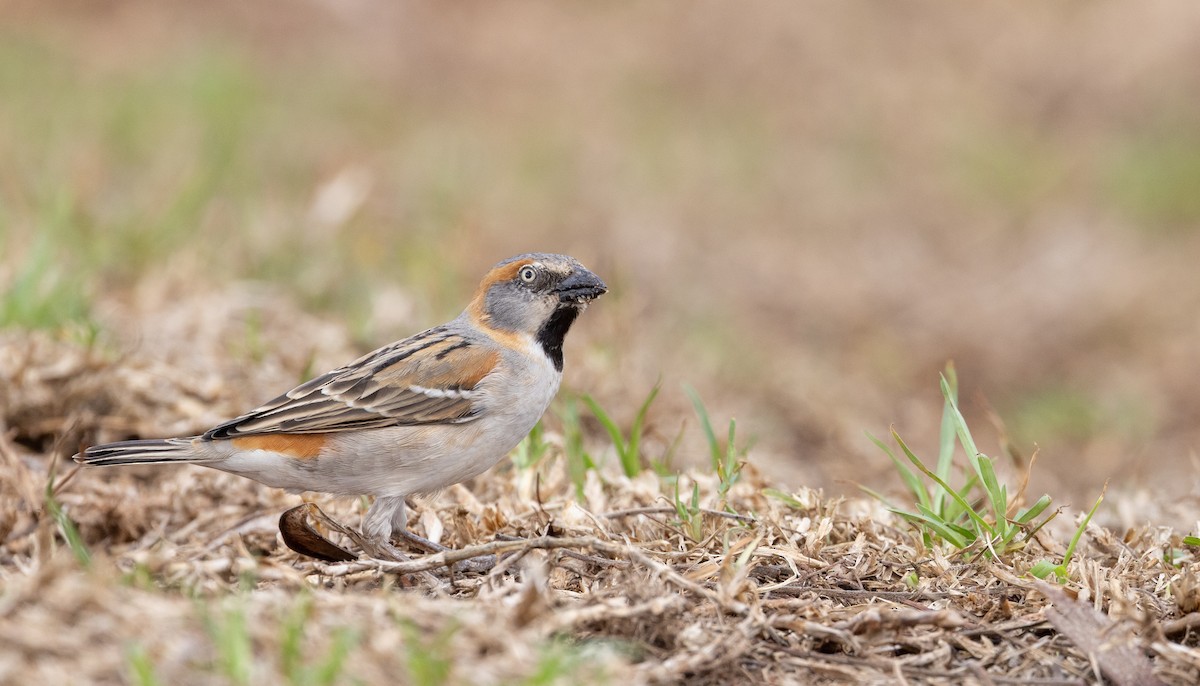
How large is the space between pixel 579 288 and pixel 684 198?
798 cm

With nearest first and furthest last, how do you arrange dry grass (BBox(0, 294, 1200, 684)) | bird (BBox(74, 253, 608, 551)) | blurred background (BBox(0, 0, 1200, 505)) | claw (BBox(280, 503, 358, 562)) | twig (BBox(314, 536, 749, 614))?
dry grass (BBox(0, 294, 1200, 684))
twig (BBox(314, 536, 749, 614))
claw (BBox(280, 503, 358, 562))
bird (BBox(74, 253, 608, 551))
blurred background (BBox(0, 0, 1200, 505))

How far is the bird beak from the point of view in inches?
228

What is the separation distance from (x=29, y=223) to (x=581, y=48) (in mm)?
10081

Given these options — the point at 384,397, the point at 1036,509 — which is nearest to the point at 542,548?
the point at 384,397

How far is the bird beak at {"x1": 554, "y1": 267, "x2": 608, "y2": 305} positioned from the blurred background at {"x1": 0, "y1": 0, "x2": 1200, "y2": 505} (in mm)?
1881

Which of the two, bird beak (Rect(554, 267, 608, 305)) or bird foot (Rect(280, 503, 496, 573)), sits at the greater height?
bird beak (Rect(554, 267, 608, 305))

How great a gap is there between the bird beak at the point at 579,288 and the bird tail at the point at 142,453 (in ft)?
5.51

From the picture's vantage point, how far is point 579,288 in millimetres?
5805

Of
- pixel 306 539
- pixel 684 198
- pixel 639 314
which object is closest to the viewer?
pixel 306 539

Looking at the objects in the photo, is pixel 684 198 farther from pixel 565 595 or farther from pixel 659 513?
pixel 565 595

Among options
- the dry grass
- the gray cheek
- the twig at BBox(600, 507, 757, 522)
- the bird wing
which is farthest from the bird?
the twig at BBox(600, 507, 757, 522)

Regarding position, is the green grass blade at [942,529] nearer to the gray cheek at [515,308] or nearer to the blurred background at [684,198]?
the gray cheek at [515,308]

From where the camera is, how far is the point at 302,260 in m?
9.43

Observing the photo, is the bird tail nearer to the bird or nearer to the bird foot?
the bird
